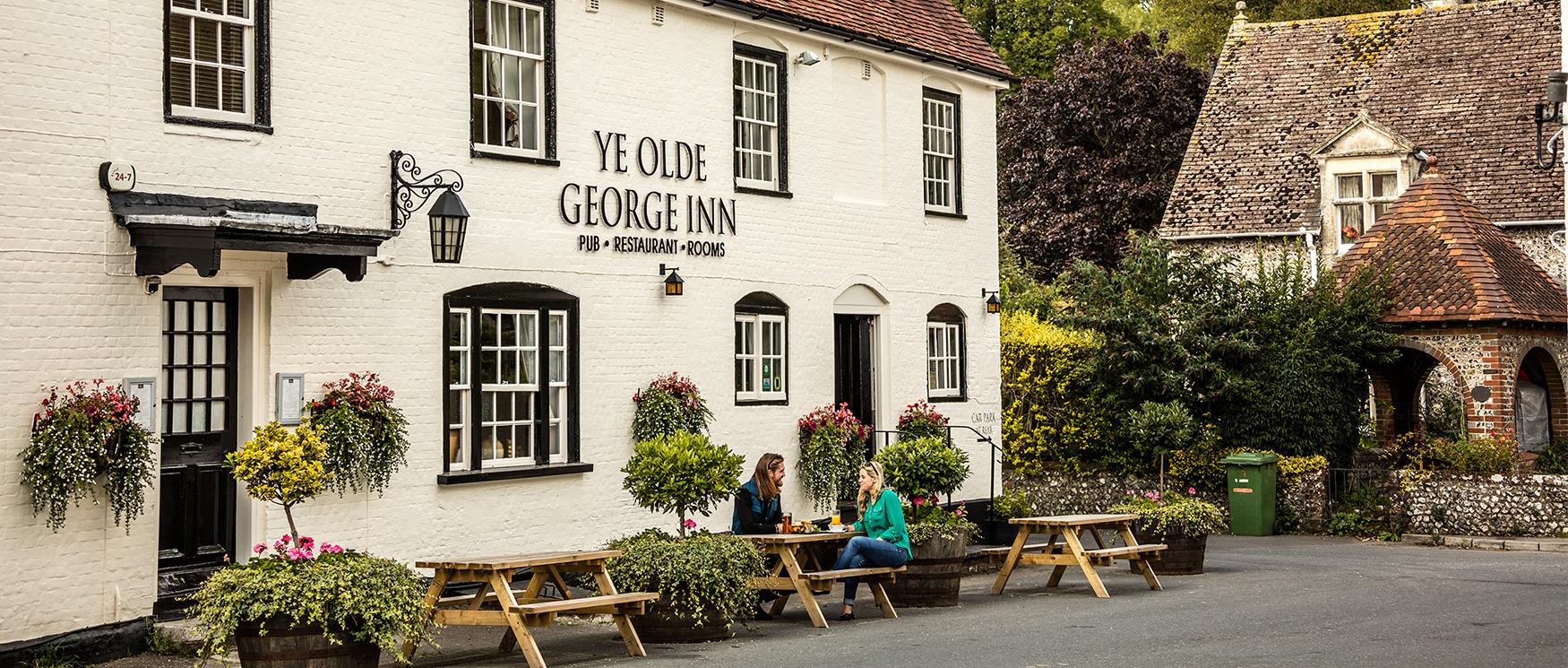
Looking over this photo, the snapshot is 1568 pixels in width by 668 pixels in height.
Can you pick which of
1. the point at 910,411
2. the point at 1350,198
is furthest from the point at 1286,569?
the point at 1350,198

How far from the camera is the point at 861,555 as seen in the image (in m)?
14.2

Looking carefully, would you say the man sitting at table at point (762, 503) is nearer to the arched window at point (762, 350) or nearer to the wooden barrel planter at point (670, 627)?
the wooden barrel planter at point (670, 627)

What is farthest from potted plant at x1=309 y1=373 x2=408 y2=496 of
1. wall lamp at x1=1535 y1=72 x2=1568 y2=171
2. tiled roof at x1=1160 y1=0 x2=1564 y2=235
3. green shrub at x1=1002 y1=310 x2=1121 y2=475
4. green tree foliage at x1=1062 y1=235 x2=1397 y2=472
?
tiled roof at x1=1160 y1=0 x2=1564 y2=235

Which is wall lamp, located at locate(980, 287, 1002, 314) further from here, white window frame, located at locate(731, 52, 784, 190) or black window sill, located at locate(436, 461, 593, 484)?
black window sill, located at locate(436, 461, 593, 484)

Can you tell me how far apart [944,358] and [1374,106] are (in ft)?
48.2

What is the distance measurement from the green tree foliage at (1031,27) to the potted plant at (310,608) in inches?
1442

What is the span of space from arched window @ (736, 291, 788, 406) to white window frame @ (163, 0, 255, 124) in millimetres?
6087

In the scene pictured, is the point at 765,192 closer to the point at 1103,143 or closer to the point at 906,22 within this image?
the point at 906,22

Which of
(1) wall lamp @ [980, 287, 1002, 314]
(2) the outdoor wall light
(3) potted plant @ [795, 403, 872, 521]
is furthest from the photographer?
(1) wall lamp @ [980, 287, 1002, 314]

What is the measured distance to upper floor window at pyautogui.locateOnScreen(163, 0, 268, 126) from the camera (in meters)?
12.2

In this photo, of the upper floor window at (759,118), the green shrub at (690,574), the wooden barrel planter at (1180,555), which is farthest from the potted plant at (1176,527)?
the green shrub at (690,574)

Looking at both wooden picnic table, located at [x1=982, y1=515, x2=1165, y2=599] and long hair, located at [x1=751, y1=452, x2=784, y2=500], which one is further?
wooden picnic table, located at [x1=982, y1=515, x2=1165, y2=599]

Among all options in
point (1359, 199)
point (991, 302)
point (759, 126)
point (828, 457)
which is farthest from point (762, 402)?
point (1359, 199)

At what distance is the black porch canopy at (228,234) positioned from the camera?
1147 centimetres
